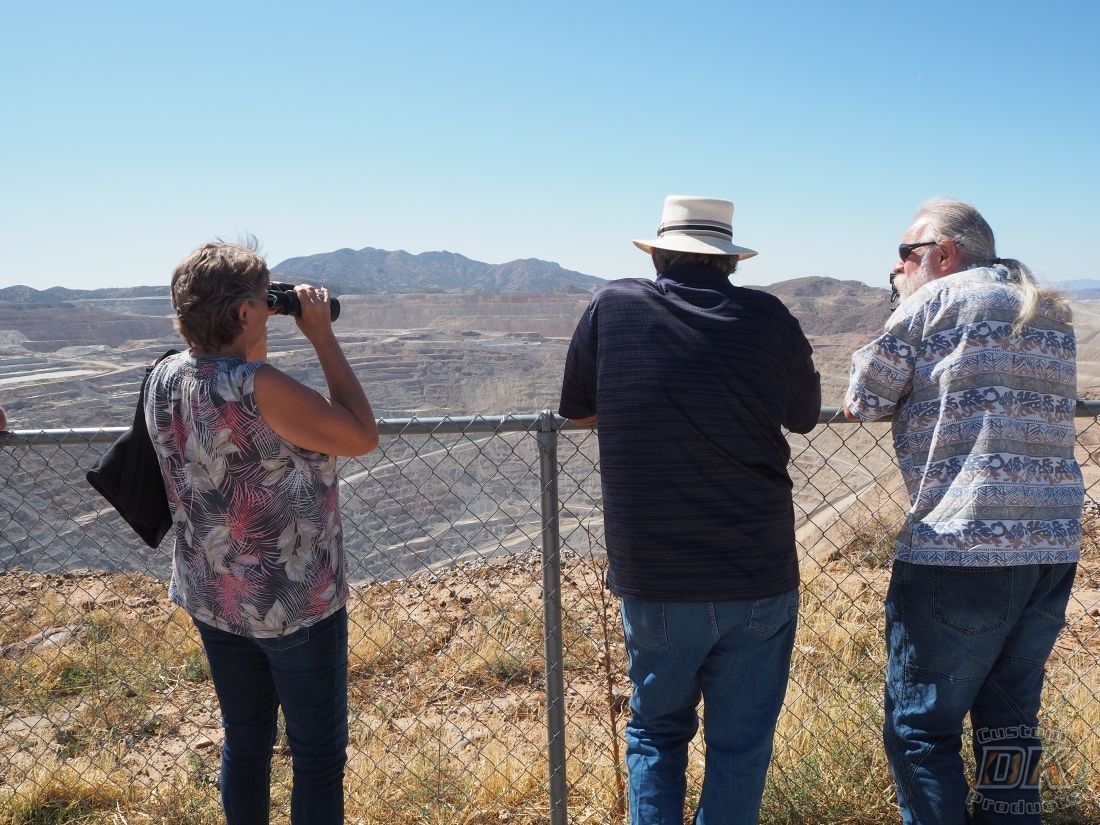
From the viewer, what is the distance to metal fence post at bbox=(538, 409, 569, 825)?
2.56 m

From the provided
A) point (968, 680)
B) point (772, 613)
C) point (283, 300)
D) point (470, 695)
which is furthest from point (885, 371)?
point (470, 695)

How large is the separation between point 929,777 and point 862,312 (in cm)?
4527

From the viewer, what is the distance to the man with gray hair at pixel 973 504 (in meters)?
2.05

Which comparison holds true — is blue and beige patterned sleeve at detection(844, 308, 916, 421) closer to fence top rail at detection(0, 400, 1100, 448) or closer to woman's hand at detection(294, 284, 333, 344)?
fence top rail at detection(0, 400, 1100, 448)

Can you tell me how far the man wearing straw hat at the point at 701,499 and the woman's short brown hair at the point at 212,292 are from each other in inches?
30.9

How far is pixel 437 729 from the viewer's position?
4551mm

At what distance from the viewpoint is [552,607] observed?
2.68 meters

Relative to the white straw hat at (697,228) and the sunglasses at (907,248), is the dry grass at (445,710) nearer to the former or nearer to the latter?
the white straw hat at (697,228)

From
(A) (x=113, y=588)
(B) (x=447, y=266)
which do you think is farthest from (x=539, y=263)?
(A) (x=113, y=588)

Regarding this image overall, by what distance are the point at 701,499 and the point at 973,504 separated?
654mm

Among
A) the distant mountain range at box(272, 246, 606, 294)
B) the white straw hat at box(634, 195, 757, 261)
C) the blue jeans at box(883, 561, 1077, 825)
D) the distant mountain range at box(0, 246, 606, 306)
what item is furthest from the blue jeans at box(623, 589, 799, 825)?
the distant mountain range at box(272, 246, 606, 294)

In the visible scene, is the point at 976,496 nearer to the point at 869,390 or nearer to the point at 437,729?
the point at 869,390

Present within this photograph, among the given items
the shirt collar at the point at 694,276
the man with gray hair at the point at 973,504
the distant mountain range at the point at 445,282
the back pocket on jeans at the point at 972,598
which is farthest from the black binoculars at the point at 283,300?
the distant mountain range at the point at 445,282

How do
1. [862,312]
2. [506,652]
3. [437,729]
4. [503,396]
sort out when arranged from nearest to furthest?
[437,729] < [506,652] < [503,396] < [862,312]
